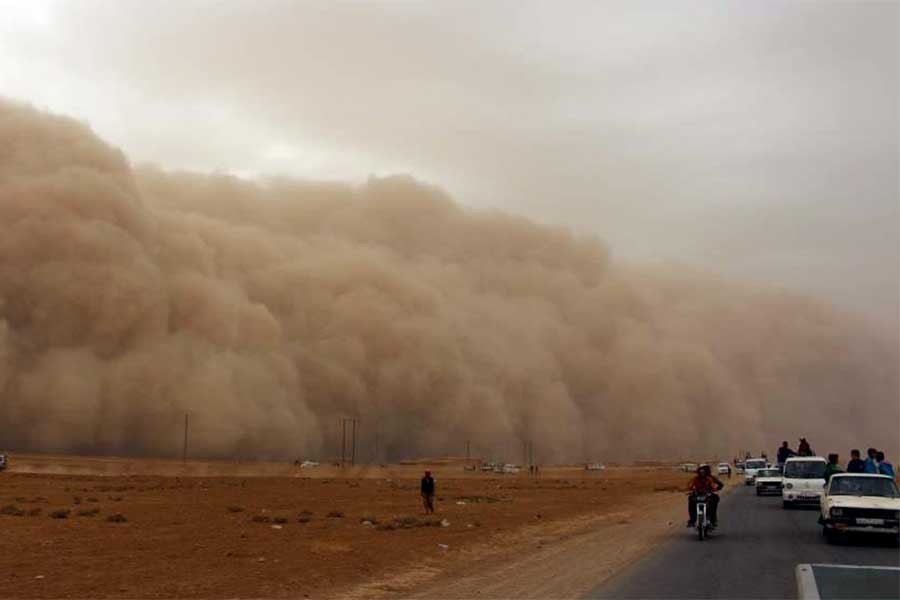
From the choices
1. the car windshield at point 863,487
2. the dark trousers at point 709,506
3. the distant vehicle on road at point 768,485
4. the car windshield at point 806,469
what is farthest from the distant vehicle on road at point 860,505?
the distant vehicle on road at point 768,485

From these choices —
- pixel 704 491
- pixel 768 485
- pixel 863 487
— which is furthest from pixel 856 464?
pixel 768 485

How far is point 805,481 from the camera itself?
22484 mm

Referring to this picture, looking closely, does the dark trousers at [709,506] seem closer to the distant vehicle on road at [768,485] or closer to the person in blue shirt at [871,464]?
the person in blue shirt at [871,464]

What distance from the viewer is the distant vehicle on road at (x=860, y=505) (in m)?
13.6

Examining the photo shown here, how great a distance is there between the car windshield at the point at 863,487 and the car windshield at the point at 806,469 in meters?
8.13

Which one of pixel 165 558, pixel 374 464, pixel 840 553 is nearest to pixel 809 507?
pixel 840 553

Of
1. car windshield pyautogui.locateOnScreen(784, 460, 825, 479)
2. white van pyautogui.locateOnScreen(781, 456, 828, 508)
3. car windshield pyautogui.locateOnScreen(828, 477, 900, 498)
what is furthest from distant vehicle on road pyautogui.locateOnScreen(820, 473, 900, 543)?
car windshield pyautogui.locateOnScreen(784, 460, 825, 479)

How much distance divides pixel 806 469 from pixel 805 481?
36cm

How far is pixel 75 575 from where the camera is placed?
1216cm

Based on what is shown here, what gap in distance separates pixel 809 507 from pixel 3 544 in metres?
19.1

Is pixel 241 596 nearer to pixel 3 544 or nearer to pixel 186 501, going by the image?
pixel 3 544

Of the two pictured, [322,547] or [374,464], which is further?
[374,464]

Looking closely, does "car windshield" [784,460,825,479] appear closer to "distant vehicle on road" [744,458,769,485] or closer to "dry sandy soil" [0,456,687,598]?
"dry sandy soil" [0,456,687,598]

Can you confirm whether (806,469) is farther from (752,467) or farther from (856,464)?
(752,467)
